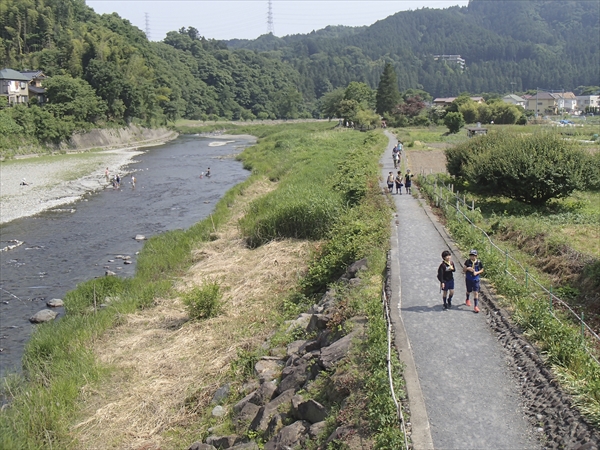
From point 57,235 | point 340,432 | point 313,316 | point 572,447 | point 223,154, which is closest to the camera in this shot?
point 572,447

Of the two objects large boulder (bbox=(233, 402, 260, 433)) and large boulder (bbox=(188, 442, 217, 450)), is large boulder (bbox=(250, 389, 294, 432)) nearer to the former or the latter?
large boulder (bbox=(233, 402, 260, 433))

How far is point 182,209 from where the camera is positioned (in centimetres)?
3806

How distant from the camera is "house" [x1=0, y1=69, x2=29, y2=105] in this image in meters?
79.8

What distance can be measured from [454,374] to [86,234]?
25.2 m

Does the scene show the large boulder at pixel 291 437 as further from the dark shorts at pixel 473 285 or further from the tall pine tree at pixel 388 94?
the tall pine tree at pixel 388 94

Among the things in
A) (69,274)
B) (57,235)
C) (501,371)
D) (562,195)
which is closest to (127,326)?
(69,274)

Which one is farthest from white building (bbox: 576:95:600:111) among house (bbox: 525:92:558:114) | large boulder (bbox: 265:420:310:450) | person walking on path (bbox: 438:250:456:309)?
large boulder (bbox: 265:420:310:450)

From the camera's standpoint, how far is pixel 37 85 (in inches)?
3529

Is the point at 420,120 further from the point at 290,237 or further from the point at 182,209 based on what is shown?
the point at 290,237

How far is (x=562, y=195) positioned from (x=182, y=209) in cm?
2364

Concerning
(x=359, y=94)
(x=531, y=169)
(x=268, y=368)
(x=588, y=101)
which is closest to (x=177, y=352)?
(x=268, y=368)

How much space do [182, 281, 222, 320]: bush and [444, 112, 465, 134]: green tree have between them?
59730 mm

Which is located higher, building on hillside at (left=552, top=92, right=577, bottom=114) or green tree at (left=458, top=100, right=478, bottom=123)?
building on hillside at (left=552, top=92, right=577, bottom=114)

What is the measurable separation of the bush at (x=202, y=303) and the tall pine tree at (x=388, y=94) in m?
82.8
